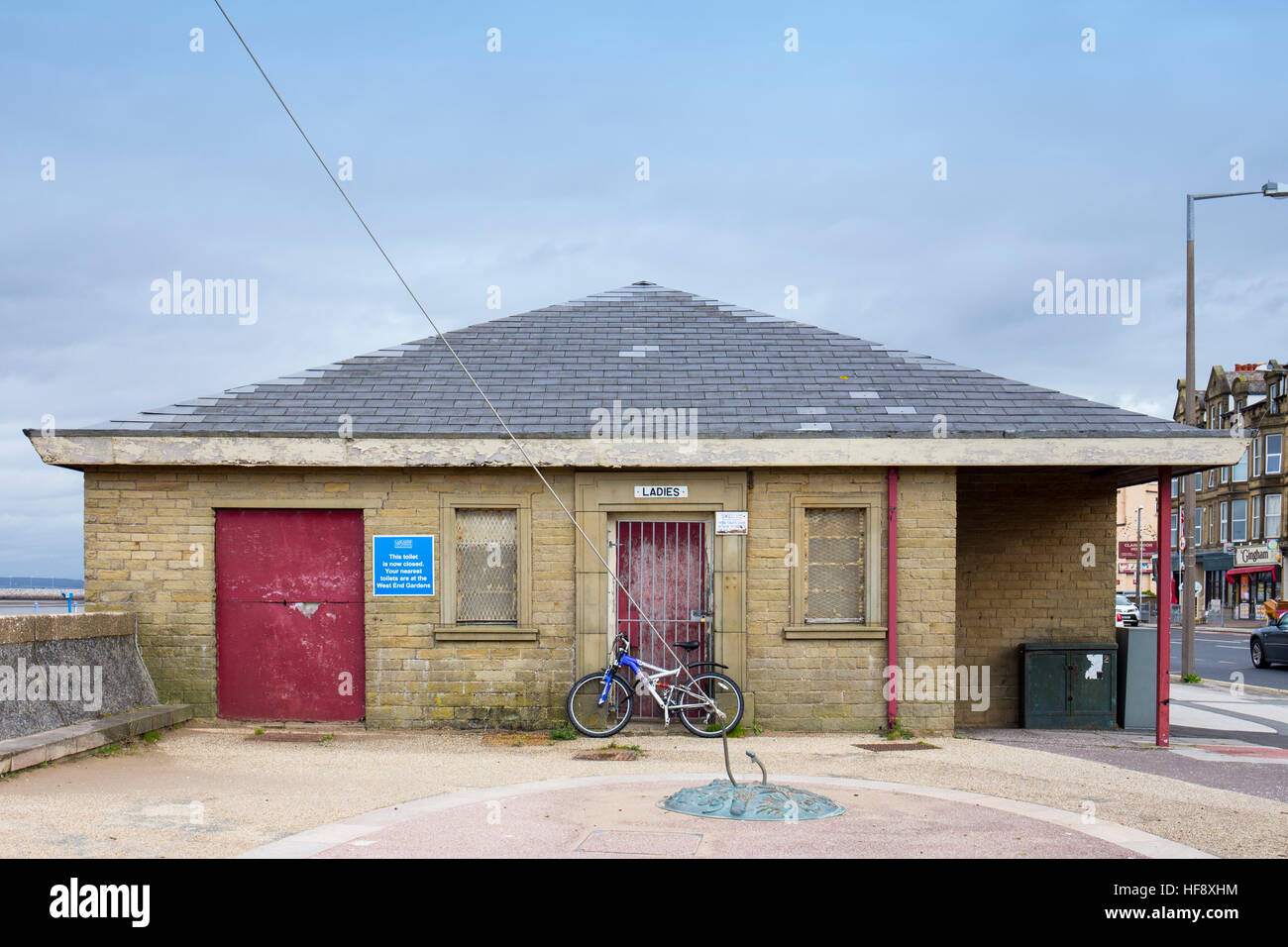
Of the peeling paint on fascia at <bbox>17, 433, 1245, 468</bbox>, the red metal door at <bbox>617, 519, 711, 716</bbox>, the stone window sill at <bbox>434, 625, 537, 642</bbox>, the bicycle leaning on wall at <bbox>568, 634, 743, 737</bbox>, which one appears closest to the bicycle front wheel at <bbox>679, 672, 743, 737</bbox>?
the bicycle leaning on wall at <bbox>568, 634, 743, 737</bbox>

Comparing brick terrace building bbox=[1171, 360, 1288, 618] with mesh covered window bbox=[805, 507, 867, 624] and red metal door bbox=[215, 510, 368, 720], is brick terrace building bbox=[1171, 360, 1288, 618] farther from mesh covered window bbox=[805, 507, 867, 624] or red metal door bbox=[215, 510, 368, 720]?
red metal door bbox=[215, 510, 368, 720]

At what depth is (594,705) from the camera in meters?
11.6

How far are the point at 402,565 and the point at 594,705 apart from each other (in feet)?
8.54

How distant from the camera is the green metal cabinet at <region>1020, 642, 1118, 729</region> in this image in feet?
44.7

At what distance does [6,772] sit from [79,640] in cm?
204

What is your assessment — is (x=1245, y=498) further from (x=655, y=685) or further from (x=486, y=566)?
(x=486, y=566)

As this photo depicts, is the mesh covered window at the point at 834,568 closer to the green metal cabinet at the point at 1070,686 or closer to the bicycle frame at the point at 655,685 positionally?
the bicycle frame at the point at 655,685

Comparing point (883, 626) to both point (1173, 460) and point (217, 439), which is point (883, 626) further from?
point (217, 439)

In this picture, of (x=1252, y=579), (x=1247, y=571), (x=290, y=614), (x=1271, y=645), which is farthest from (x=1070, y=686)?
(x=1252, y=579)

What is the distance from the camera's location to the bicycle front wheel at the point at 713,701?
11477mm

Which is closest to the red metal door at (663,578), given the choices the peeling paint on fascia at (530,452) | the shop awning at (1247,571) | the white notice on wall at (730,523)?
the white notice on wall at (730,523)

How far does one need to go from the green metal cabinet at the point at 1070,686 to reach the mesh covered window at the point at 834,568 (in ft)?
10.5
